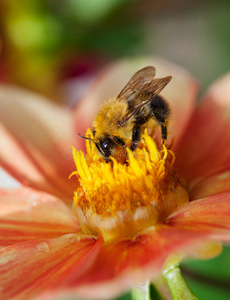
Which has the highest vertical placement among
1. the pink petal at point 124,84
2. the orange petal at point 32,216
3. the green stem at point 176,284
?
the pink petal at point 124,84

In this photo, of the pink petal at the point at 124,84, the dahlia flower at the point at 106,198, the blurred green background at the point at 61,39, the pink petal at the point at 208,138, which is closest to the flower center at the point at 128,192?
the dahlia flower at the point at 106,198

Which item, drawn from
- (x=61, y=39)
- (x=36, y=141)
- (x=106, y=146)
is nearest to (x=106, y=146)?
(x=106, y=146)

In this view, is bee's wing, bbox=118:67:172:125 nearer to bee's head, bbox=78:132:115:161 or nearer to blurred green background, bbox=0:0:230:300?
bee's head, bbox=78:132:115:161

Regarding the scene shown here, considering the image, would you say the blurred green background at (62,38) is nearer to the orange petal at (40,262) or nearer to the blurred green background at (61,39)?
the blurred green background at (61,39)

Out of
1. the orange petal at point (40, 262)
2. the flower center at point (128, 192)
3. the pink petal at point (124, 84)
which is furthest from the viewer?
the pink petal at point (124, 84)

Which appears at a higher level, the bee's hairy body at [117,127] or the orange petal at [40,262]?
the bee's hairy body at [117,127]

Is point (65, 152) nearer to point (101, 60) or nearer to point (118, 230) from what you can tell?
point (118, 230)

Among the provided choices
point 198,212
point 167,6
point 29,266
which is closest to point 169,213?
point 198,212

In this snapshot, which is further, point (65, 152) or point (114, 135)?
point (65, 152)
